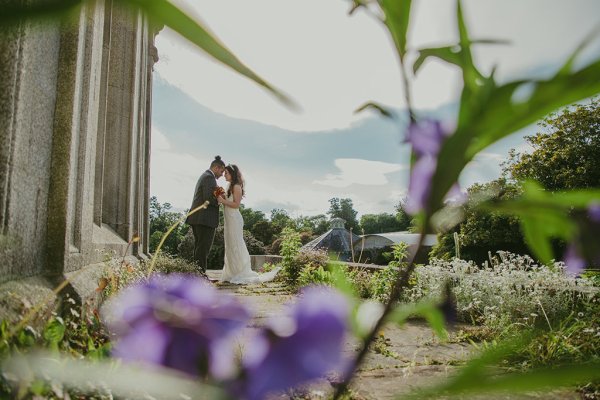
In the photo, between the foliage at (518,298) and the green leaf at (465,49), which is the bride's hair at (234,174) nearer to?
the foliage at (518,298)

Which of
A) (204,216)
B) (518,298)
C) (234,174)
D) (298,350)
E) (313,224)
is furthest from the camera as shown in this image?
(313,224)

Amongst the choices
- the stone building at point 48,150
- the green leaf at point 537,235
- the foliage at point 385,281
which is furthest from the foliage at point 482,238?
the green leaf at point 537,235

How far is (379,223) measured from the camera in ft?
200

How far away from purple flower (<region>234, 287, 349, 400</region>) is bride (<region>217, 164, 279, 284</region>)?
322 inches

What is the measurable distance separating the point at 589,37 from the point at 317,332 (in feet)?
0.71

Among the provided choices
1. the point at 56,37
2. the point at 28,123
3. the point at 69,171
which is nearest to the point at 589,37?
the point at 28,123

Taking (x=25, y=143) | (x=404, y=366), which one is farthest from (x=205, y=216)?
(x=25, y=143)

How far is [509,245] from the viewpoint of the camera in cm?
1716

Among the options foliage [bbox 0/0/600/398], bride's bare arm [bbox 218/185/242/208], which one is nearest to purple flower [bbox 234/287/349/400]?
foliage [bbox 0/0/600/398]

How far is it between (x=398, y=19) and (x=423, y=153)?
10cm

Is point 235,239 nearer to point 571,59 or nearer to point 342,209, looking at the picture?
point 571,59

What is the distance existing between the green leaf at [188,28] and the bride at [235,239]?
8.12 metres

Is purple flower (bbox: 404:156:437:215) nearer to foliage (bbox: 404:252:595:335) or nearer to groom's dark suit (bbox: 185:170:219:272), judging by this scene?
A: foliage (bbox: 404:252:595:335)

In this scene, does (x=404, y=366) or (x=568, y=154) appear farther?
(x=568, y=154)
